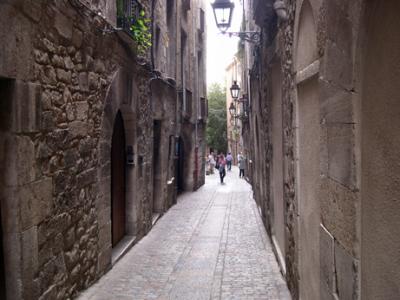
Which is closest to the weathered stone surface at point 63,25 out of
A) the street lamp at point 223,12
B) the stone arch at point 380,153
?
the stone arch at point 380,153

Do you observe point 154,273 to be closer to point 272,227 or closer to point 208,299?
point 208,299

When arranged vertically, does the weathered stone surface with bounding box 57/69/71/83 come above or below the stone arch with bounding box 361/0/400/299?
above

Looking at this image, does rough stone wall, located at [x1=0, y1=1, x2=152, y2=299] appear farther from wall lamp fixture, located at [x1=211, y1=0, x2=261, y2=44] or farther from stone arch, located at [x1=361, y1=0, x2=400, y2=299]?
wall lamp fixture, located at [x1=211, y1=0, x2=261, y2=44]

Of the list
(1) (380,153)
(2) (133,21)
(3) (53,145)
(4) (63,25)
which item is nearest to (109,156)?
(3) (53,145)

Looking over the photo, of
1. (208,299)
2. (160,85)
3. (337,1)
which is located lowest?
Result: (208,299)

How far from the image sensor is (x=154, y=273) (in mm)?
6656

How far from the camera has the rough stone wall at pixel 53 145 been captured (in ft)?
12.7

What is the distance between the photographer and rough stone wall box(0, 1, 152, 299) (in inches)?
152

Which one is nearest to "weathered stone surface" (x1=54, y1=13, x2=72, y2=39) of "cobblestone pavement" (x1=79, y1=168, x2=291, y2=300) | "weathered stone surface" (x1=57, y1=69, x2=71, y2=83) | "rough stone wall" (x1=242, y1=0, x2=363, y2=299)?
"weathered stone surface" (x1=57, y1=69, x2=71, y2=83)

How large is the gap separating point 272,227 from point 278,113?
2.11 metres

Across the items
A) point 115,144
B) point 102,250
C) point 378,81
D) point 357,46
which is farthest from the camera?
point 115,144

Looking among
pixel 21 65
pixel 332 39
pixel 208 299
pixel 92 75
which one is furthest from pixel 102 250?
pixel 332 39

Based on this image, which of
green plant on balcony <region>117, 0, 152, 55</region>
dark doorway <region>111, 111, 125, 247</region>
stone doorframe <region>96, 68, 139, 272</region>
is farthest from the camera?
dark doorway <region>111, 111, 125, 247</region>

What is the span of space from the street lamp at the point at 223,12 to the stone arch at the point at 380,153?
7532mm
